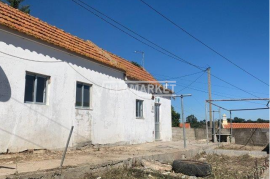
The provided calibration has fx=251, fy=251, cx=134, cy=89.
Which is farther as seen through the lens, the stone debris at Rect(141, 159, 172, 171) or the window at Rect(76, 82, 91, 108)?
the window at Rect(76, 82, 91, 108)

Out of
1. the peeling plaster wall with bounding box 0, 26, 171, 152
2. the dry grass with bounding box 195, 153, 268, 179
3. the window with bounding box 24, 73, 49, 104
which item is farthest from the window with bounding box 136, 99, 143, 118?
the window with bounding box 24, 73, 49, 104

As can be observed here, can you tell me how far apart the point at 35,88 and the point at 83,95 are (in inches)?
86.9

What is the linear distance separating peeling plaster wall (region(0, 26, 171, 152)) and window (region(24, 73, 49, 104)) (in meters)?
0.18

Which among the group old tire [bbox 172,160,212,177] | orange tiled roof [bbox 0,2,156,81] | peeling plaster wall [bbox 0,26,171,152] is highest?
orange tiled roof [bbox 0,2,156,81]

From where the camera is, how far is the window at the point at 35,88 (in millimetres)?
7543

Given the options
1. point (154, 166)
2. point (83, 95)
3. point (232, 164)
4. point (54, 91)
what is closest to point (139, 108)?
point (83, 95)

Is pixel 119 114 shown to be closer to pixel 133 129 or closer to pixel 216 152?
pixel 133 129

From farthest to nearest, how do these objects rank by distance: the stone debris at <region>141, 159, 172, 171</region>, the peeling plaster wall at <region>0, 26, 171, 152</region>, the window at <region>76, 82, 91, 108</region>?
the window at <region>76, 82, 91, 108</region> < the stone debris at <region>141, 159, 172, 171</region> < the peeling plaster wall at <region>0, 26, 171, 152</region>

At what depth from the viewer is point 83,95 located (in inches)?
380

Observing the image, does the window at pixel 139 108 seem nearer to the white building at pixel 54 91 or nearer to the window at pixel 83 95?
the white building at pixel 54 91

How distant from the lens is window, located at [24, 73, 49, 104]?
24.7 feet

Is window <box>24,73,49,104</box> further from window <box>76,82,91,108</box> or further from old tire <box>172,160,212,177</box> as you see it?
old tire <box>172,160,212,177</box>

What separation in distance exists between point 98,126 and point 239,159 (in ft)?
20.2

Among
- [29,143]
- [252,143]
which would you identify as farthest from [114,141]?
[252,143]
